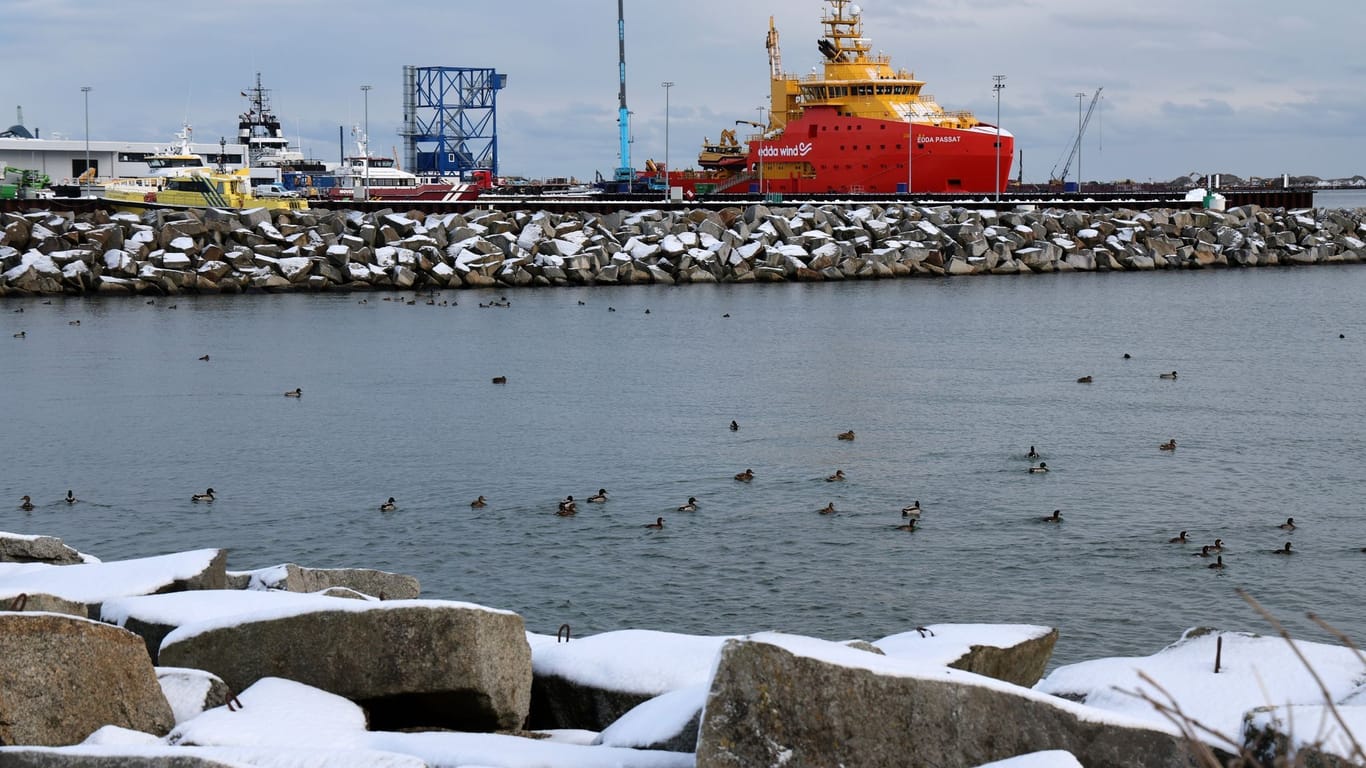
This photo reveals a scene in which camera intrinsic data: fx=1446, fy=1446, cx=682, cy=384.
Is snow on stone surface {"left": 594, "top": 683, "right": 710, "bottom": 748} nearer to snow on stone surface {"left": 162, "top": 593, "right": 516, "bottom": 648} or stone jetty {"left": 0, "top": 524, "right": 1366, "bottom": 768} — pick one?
stone jetty {"left": 0, "top": 524, "right": 1366, "bottom": 768}

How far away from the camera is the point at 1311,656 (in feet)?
24.1

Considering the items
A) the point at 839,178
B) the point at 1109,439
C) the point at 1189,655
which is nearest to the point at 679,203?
the point at 839,178

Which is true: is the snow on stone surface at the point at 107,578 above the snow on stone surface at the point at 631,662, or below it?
above

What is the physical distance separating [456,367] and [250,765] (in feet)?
97.7

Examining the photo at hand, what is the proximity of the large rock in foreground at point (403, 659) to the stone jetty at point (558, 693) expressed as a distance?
0.01m

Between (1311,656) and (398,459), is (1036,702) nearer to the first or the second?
(1311,656)

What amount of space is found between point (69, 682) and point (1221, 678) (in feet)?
18.2

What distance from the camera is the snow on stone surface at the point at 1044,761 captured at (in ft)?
18.2

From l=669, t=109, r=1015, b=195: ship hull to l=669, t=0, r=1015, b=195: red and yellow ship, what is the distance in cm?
5

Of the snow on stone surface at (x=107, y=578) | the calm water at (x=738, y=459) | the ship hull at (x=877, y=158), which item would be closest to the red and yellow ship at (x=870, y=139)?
the ship hull at (x=877, y=158)

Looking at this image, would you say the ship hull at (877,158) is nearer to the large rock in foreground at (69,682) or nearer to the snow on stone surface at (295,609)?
A: the snow on stone surface at (295,609)

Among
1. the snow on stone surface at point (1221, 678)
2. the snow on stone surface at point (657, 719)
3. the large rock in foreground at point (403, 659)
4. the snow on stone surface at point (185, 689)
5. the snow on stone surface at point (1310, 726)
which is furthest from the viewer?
the large rock in foreground at point (403, 659)

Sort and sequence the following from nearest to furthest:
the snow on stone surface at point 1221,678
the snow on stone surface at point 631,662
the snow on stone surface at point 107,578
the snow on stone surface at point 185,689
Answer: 1. the snow on stone surface at point 1221,678
2. the snow on stone surface at point 185,689
3. the snow on stone surface at point 631,662
4. the snow on stone surface at point 107,578

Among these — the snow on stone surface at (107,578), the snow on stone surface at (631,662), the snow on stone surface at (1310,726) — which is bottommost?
the snow on stone surface at (631,662)
